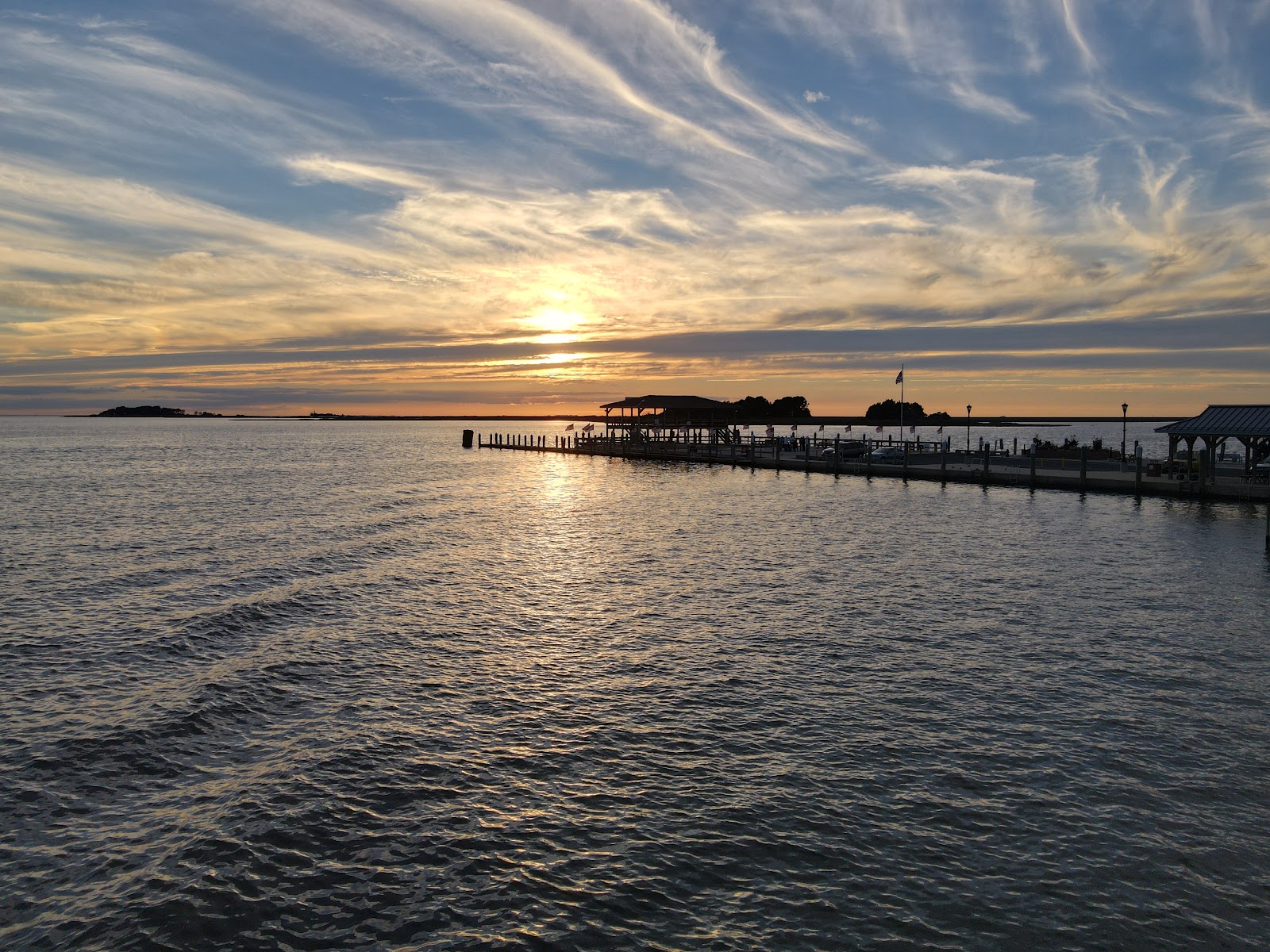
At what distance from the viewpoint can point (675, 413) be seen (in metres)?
96.9

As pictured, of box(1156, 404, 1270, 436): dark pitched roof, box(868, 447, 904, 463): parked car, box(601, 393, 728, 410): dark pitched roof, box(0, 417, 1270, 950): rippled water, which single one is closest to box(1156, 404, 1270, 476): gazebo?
box(1156, 404, 1270, 436): dark pitched roof

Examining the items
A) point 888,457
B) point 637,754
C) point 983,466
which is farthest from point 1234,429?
point 637,754

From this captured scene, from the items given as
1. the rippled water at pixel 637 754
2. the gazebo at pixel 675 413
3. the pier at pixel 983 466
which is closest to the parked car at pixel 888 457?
the pier at pixel 983 466

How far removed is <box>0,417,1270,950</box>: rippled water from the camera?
8727mm

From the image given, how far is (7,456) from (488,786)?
130171mm

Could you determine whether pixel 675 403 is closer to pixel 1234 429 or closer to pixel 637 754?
pixel 1234 429

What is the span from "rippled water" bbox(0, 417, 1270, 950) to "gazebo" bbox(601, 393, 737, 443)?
191ft

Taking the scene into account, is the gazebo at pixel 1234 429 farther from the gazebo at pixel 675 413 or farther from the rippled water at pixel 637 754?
the gazebo at pixel 675 413

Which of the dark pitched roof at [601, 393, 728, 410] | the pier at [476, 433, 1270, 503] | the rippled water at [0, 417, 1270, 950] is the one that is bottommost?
the rippled water at [0, 417, 1270, 950]

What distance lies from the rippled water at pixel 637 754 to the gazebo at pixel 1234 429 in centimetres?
2097

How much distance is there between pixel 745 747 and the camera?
12.7m

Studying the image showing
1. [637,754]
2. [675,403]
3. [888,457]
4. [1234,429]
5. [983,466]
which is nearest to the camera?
[637,754]

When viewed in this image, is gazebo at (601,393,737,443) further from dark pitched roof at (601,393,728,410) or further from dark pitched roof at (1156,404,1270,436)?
dark pitched roof at (1156,404,1270,436)

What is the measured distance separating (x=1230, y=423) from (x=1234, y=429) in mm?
809
